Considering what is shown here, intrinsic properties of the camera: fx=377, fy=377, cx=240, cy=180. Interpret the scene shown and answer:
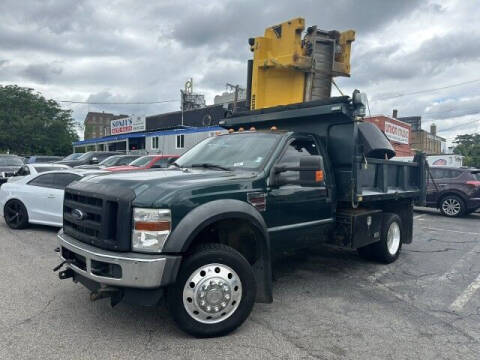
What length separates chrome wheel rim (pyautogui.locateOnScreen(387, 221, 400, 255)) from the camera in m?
5.98

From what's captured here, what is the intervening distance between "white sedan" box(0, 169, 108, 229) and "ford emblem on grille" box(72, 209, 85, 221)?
3.93 meters

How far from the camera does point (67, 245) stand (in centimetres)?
351

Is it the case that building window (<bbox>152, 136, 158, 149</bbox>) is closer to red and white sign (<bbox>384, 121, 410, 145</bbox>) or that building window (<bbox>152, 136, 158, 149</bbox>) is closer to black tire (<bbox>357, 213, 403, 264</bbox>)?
red and white sign (<bbox>384, 121, 410, 145</bbox>)

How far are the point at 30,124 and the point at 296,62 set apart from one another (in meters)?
43.7

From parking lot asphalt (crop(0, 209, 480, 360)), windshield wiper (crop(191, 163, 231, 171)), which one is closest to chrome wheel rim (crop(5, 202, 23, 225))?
parking lot asphalt (crop(0, 209, 480, 360))

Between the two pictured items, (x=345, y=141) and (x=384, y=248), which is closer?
(x=345, y=141)

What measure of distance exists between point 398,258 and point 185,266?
4.48m

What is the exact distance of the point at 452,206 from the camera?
11.6 meters

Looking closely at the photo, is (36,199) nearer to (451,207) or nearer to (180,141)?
(451,207)

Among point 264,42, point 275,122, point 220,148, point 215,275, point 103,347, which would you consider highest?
point 264,42

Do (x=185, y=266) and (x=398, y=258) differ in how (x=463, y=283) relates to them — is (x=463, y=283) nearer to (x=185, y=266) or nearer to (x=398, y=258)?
(x=398, y=258)

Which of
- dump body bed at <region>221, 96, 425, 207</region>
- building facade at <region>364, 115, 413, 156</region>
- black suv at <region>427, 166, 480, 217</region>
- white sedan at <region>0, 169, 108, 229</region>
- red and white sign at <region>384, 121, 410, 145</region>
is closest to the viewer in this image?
dump body bed at <region>221, 96, 425, 207</region>

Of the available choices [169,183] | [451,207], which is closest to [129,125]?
[451,207]

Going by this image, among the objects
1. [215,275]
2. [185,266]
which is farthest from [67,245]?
[215,275]
